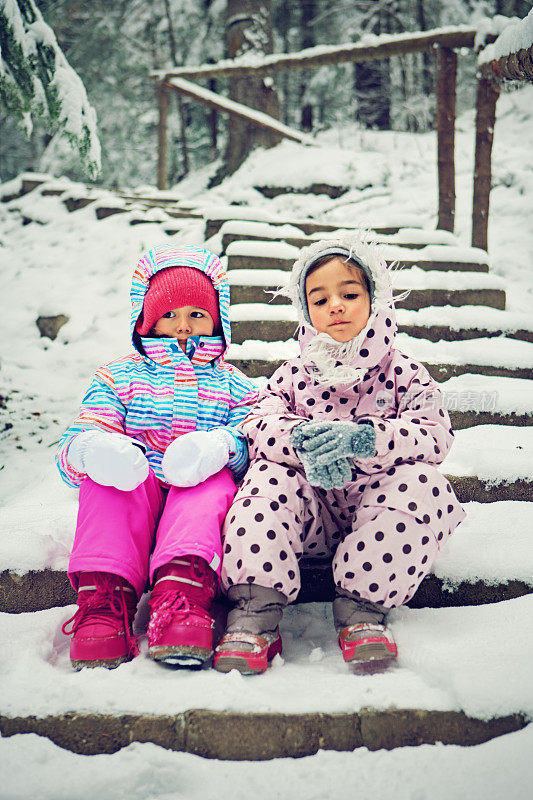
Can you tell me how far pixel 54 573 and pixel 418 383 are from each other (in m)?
1.22

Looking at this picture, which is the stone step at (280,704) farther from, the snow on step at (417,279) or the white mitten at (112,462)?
the snow on step at (417,279)

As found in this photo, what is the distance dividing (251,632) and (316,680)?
178 millimetres

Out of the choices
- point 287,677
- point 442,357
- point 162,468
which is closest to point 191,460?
point 162,468

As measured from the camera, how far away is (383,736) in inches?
39.4

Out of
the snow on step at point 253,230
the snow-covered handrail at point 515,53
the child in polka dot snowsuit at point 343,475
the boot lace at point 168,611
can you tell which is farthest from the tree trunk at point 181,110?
the boot lace at point 168,611

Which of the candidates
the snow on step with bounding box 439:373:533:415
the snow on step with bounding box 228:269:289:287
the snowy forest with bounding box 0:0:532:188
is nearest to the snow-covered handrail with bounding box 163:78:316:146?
the snowy forest with bounding box 0:0:532:188

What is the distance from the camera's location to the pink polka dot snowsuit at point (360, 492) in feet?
4.14

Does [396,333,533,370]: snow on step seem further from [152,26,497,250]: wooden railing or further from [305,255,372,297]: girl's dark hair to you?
[152,26,497,250]: wooden railing

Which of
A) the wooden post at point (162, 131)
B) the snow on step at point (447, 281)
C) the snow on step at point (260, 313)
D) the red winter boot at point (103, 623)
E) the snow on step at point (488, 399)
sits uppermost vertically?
the wooden post at point (162, 131)

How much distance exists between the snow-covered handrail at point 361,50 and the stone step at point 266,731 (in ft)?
13.9

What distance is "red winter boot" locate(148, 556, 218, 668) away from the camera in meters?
1.15

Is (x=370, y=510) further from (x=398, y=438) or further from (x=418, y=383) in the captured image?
(x=418, y=383)

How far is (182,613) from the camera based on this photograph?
1200 mm

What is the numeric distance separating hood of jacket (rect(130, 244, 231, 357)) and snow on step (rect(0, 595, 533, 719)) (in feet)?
3.27
